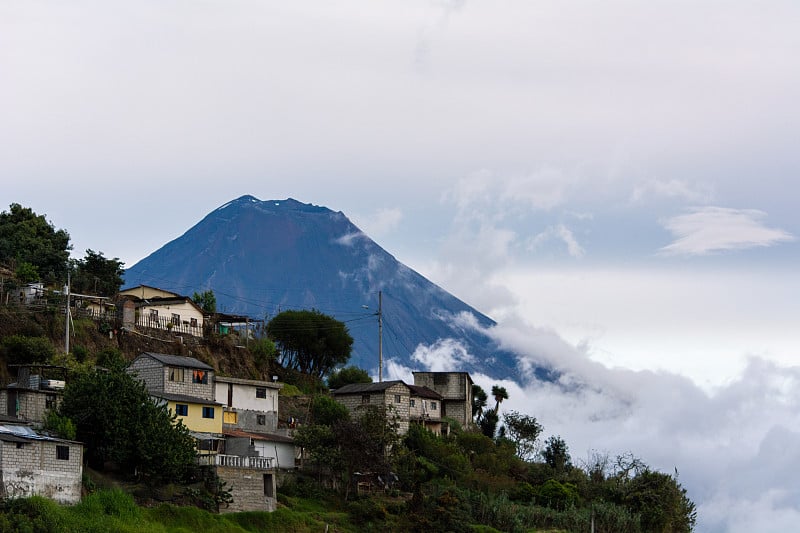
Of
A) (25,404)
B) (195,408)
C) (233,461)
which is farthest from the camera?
(195,408)

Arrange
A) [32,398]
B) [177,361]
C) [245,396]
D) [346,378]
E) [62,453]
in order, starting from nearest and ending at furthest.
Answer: [62,453] → [32,398] → [177,361] → [245,396] → [346,378]

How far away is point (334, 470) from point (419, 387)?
2456cm

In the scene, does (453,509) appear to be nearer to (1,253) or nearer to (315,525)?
(315,525)

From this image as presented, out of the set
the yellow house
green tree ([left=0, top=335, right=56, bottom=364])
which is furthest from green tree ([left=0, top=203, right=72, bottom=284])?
the yellow house

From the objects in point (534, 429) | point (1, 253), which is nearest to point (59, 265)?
point (1, 253)

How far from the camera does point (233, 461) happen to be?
6322cm

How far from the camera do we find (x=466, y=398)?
97000mm

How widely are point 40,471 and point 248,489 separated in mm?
12300

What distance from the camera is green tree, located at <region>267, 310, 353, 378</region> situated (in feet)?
323

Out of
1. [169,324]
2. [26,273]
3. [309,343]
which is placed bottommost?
[309,343]

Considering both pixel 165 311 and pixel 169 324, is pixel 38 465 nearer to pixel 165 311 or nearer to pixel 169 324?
pixel 169 324

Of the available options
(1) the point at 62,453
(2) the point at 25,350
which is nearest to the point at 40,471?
(1) the point at 62,453

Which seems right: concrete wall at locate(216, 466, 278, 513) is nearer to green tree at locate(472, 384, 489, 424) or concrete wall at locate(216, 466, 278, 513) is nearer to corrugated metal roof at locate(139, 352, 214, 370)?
corrugated metal roof at locate(139, 352, 214, 370)

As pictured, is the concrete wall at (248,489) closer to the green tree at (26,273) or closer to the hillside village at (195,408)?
the hillside village at (195,408)
